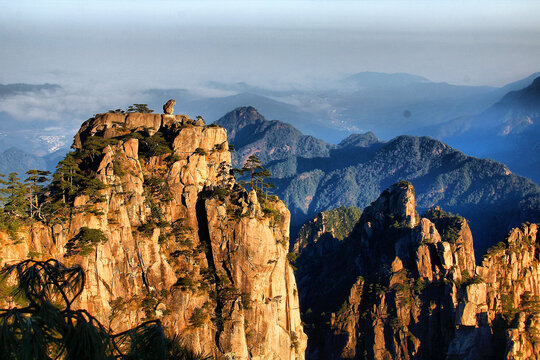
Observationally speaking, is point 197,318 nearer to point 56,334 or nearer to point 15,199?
point 15,199

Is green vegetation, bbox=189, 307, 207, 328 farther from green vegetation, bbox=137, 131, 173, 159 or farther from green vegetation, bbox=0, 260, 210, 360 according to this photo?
green vegetation, bbox=0, 260, 210, 360

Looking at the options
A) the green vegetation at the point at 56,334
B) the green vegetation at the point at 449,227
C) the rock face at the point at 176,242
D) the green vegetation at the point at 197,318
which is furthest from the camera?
the green vegetation at the point at 449,227

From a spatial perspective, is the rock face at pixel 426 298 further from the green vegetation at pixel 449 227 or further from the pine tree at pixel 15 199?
the pine tree at pixel 15 199

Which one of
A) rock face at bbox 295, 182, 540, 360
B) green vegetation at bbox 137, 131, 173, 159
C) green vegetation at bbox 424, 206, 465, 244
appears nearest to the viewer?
green vegetation at bbox 137, 131, 173, 159

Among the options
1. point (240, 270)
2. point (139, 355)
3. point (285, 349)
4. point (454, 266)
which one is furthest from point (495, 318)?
point (139, 355)

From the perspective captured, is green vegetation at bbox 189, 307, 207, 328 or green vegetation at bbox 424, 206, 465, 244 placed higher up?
green vegetation at bbox 424, 206, 465, 244

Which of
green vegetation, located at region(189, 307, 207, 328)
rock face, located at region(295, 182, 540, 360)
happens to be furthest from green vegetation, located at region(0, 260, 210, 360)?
rock face, located at region(295, 182, 540, 360)

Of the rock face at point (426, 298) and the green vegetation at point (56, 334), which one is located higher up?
the green vegetation at point (56, 334)

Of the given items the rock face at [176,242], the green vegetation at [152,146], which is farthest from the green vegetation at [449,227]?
the green vegetation at [152,146]
